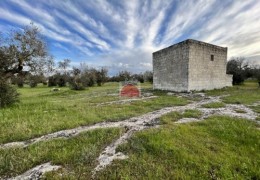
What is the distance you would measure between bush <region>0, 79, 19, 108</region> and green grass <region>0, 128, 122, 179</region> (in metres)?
6.61

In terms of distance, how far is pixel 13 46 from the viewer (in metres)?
11.8

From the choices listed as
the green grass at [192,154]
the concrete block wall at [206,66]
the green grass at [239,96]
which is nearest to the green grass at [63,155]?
the green grass at [192,154]

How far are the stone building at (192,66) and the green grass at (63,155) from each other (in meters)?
12.1

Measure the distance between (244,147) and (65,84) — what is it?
49644mm

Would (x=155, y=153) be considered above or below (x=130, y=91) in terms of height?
below

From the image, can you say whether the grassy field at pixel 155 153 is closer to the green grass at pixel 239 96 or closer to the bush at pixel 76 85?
the green grass at pixel 239 96

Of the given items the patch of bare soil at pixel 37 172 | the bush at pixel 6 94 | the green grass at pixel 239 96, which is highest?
the bush at pixel 6 94

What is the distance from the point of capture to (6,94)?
886cm

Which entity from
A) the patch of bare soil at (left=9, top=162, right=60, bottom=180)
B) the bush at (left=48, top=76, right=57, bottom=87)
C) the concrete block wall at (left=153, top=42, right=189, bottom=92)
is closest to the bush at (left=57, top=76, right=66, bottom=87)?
the bush at (left=48, top=76, right=57, bottom=87)

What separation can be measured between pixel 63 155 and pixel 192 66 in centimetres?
1370

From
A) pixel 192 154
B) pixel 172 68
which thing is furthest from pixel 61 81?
pixel 192 154

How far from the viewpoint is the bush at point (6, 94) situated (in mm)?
8688

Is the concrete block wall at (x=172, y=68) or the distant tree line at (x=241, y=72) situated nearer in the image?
the concrete block wall at (x=172, y=68)

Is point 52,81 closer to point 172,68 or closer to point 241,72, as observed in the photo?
point 172,68
